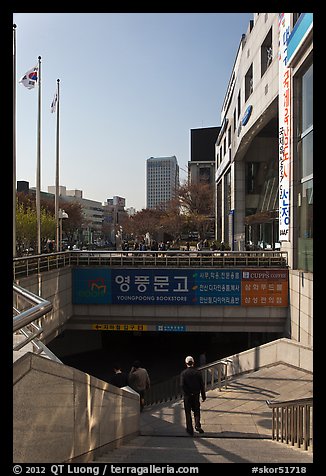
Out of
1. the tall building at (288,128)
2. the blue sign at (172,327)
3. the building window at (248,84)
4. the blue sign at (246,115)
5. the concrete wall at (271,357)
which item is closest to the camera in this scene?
the concrete wall at (271,357)

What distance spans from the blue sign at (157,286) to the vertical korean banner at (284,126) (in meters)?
3.04

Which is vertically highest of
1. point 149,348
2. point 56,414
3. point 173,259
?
point 173,259

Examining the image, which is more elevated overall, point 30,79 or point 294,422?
point 30,79

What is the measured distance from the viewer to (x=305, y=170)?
13.1 metres

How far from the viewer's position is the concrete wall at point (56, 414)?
3.39 metres

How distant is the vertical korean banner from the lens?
14.2 m

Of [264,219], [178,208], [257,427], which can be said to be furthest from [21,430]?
[178,208]

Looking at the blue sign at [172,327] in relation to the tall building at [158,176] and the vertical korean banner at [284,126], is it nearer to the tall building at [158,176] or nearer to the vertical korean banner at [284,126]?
Answer: the vertical korean banner at [284,126]

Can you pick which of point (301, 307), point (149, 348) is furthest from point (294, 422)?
point (149, 348)

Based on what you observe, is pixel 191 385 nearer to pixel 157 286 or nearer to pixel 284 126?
pixel 157 286

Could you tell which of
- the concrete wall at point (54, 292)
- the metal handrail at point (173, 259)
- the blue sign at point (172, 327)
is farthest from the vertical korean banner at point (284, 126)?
the concrete wall at point (54, 292)

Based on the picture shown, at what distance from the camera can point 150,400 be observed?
11656mm

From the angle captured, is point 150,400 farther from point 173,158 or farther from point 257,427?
point 173,158

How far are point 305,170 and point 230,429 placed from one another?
929 centimetres
